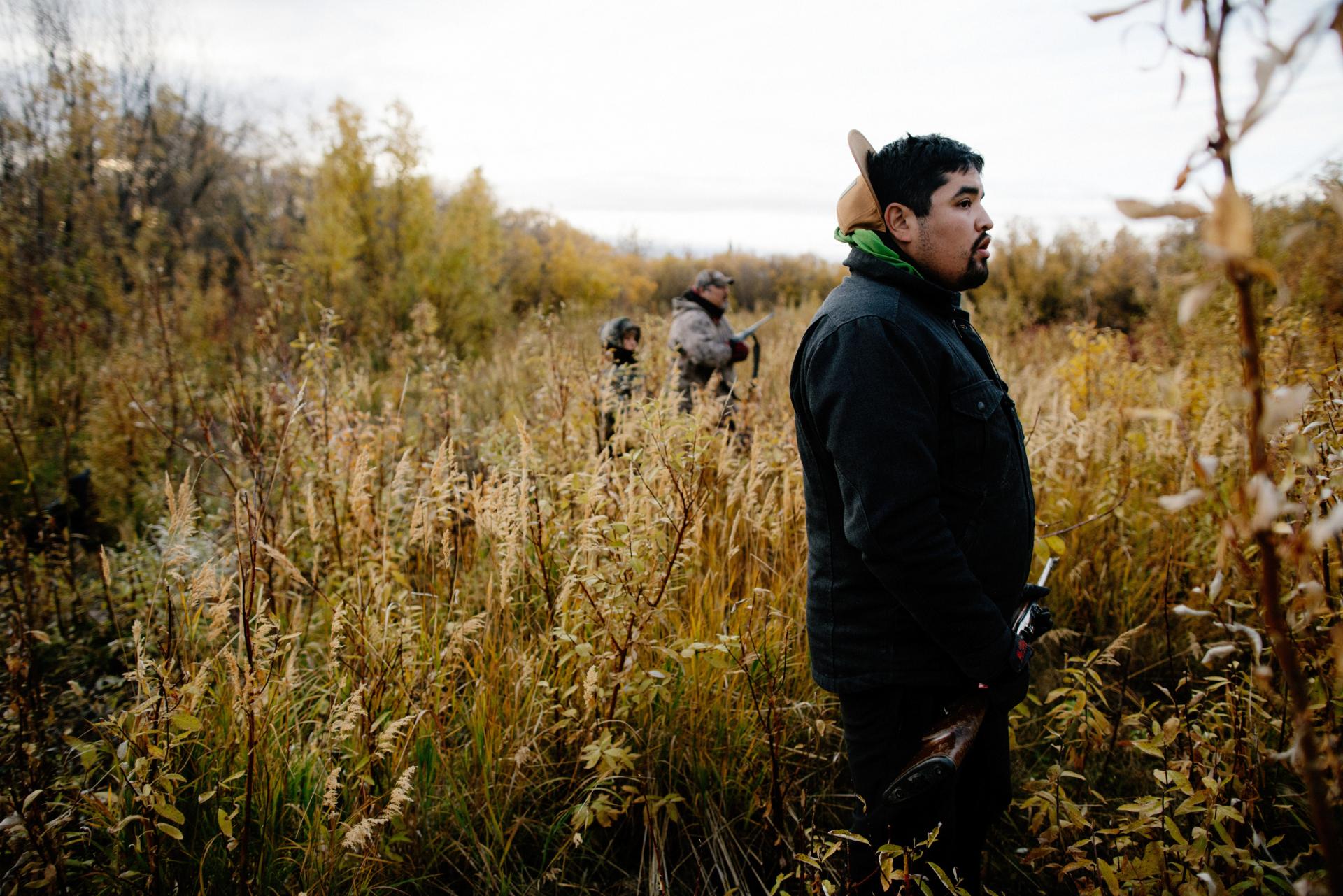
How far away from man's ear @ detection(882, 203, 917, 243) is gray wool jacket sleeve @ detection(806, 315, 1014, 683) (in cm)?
29

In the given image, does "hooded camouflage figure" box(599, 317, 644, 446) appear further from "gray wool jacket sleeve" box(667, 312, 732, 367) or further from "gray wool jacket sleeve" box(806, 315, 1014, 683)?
"gray wool jacket sleeve" box(806, 315, 1014, 683)

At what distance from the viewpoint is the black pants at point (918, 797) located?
4.92ft

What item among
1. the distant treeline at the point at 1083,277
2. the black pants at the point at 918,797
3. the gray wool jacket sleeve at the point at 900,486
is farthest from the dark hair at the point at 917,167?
the distant treeline at the point at 1083,277

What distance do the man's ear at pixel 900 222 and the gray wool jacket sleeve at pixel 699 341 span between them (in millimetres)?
3800

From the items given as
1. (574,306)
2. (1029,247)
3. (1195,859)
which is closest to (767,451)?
(1195,859)

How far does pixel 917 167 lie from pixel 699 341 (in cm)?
392

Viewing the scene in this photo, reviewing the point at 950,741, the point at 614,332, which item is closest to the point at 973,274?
the point at 950,741

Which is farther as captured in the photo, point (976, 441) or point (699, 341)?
point (699, 341)

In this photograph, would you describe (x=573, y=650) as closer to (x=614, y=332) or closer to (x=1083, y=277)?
(x=614, y=332)

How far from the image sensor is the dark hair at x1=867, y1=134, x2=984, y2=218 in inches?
61.3

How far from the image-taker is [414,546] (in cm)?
291

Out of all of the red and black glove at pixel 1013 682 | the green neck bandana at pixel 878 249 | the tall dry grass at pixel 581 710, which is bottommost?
the tall dry grass at pixel 581 710

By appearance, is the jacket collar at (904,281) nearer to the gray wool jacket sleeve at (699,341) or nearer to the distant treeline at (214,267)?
the distant treeline at (214,267)

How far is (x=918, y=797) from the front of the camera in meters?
1.46
